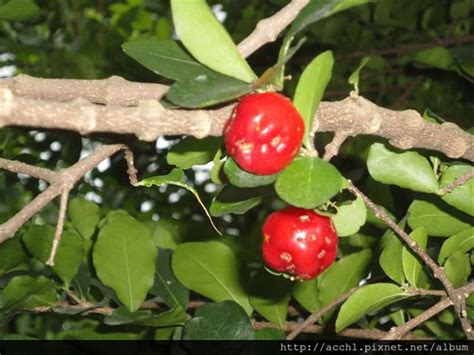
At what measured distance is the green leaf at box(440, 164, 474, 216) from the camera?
948mm

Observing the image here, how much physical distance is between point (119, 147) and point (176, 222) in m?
1.04

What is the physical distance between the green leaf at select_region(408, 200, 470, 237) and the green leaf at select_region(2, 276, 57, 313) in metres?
0.74

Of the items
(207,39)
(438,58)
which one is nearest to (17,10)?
(207,39)

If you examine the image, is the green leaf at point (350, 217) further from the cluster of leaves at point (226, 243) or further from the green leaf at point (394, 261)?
the green leaf at point (394, 261)

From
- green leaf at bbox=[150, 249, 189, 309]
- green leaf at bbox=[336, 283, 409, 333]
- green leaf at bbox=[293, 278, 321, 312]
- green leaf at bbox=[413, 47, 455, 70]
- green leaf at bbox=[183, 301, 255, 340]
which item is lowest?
green leaf at bbox=[150, 249, 189, 309]

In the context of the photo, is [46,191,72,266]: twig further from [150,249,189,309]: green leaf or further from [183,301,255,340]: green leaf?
[150,249,189,309]: green leaf

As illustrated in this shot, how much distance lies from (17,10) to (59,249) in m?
0.51

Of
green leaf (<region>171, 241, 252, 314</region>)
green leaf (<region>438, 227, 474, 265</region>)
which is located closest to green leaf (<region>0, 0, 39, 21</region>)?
green leaf (<region>171, 241, 252, 314</region>)

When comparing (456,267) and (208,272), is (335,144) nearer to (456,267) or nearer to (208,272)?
(456,267)

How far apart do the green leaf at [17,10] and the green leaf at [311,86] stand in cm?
69

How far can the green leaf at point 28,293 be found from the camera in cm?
124

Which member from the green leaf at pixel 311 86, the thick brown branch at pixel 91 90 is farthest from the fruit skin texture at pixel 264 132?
the thick brown branch at pixel 91 90

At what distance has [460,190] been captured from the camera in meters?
0.96

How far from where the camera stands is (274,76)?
0.71 metres
